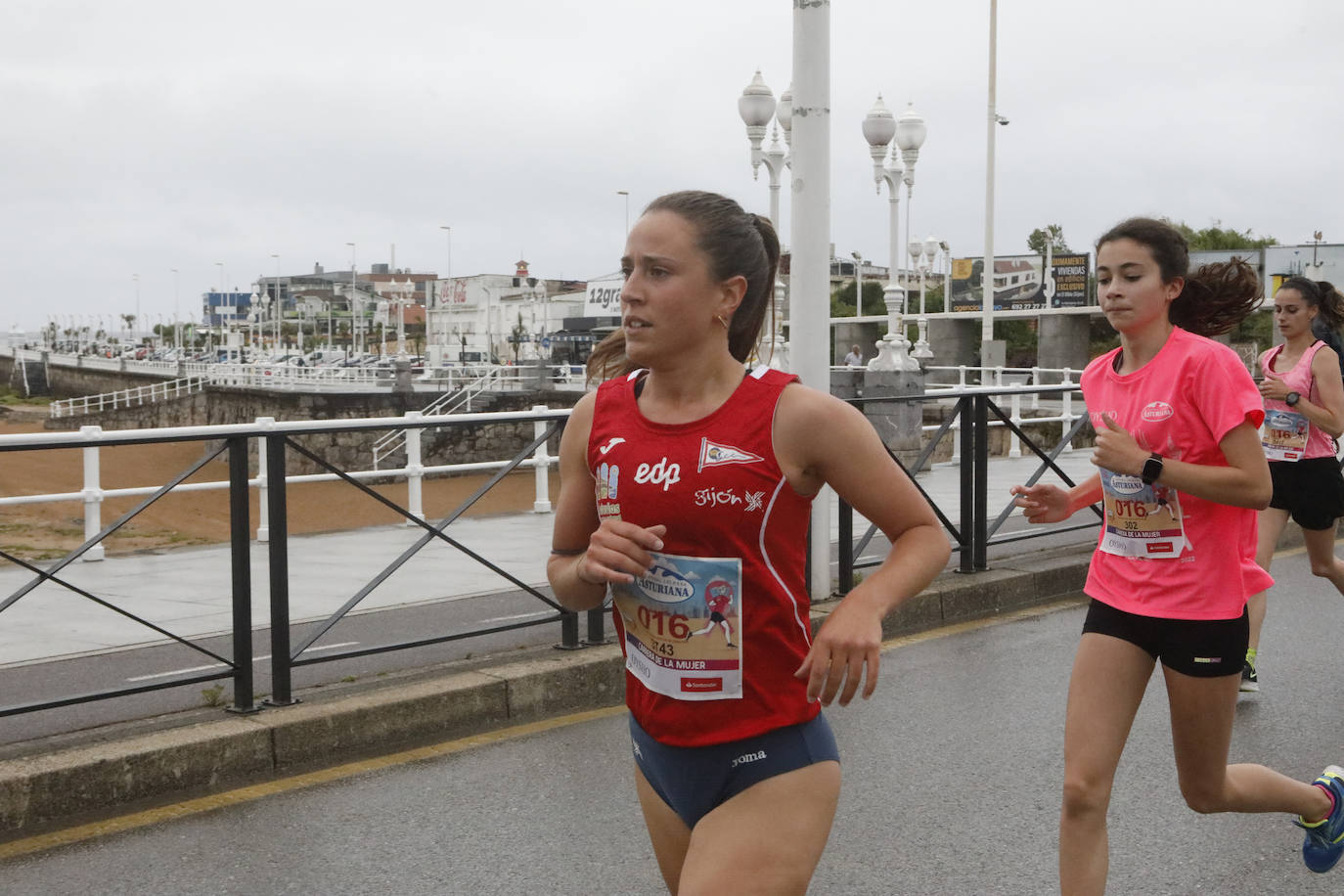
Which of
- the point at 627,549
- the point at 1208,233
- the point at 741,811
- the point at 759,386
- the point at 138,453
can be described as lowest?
the point at 138,453

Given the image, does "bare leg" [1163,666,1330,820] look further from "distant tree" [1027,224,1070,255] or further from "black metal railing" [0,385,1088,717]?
"distant tree" [1027,224,1070,255]

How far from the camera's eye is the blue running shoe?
3812mm

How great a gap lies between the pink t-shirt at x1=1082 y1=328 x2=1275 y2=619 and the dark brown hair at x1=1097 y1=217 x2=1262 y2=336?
0.24 meters

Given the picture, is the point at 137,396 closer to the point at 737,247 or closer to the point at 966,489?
the point at 966,489

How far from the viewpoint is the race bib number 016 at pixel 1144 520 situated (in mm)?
3455

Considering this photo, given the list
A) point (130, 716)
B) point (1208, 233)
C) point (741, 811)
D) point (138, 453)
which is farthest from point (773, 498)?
point (1208, 233)

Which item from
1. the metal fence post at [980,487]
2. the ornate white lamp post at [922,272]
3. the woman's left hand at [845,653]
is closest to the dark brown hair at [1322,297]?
the metal fence post at [980,487]

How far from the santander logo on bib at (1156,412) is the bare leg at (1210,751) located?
0.63m

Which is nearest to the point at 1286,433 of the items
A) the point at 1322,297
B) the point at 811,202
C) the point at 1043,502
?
the point at 1322,297

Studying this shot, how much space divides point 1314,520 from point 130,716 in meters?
5.20

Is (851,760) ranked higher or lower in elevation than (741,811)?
lower

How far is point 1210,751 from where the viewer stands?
11.1 ft

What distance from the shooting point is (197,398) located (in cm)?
6938

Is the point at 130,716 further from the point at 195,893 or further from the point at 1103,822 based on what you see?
the point at 1103,822
